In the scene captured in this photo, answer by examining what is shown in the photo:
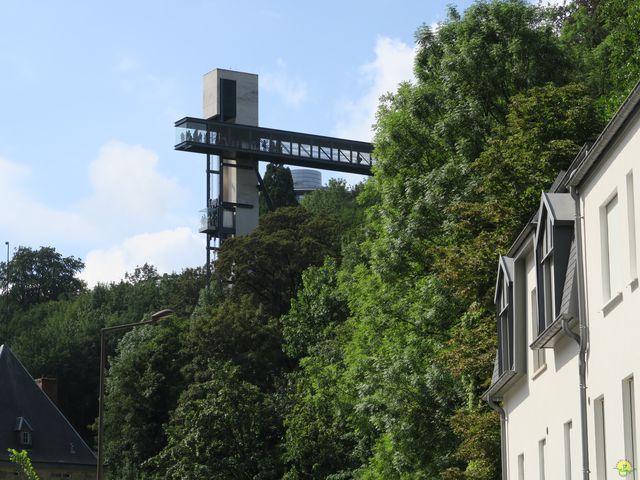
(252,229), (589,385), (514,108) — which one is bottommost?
(589,385)

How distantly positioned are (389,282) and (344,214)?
5856 centimetres

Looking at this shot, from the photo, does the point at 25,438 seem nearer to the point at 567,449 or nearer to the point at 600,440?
the point at 567,449

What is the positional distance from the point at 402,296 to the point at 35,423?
47.7 meters

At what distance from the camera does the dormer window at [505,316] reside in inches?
1018

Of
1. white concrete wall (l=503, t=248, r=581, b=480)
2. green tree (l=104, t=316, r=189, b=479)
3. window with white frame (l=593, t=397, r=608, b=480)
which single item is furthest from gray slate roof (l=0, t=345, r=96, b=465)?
window with white frame (l=593, t=397, r=608, b=480)

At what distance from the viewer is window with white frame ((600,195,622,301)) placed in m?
17.7

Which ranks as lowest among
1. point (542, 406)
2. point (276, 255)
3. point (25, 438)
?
point (542, 406)

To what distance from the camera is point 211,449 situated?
209 ft

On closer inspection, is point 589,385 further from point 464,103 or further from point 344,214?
point 344,214

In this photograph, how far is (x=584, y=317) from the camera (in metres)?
19.2

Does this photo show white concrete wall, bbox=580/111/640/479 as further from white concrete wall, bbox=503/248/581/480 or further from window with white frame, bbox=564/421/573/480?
window with white frame, bbox=564/421/573/480

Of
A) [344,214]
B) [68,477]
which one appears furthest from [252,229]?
[68,477]

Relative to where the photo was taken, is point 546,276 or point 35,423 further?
point 35,423

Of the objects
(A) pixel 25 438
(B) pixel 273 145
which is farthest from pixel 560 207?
(B) pixel 273 145
